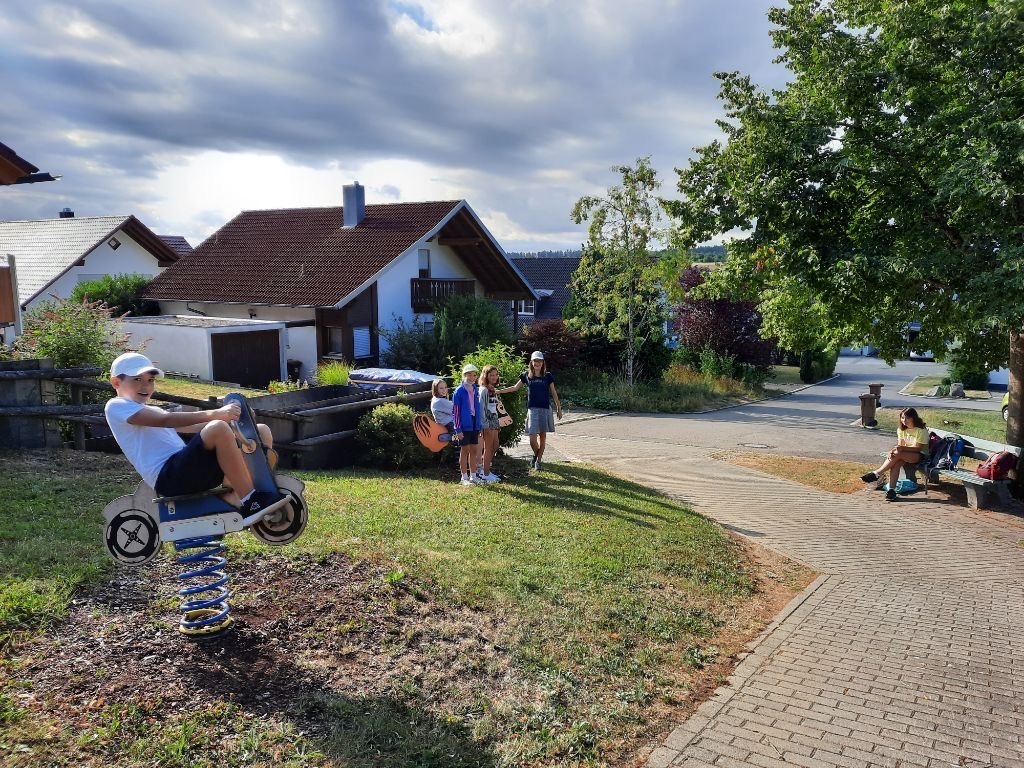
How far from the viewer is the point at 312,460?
10.9 meters

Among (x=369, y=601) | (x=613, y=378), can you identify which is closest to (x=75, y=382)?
(x=369, y=601)

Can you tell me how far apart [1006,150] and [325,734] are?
9.95 meters

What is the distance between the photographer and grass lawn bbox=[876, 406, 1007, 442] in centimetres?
1998

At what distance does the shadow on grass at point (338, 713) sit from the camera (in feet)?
13.1

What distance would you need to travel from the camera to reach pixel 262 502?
14.8 feet

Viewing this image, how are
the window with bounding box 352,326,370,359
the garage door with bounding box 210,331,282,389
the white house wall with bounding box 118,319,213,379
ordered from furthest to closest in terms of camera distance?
the window with bounding box 352,326,370,359
the garage door with bounding box 210,331,282,389
the white house wall with bounding box 118,319,213,379

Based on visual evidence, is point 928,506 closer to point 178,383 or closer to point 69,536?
point 69,536

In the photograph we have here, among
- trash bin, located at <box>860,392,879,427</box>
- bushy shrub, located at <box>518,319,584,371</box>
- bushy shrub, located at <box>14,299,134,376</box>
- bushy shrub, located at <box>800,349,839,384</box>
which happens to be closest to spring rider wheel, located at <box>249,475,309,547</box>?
bushy shrub, located at <box>14,299,134,376</box>

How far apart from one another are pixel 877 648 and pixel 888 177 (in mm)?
7104

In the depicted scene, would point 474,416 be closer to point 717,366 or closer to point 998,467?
point 998,467

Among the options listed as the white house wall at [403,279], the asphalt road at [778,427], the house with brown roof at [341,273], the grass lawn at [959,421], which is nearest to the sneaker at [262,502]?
the asphalt road at [778,427]

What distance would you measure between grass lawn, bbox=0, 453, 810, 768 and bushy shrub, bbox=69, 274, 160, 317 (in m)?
23.1

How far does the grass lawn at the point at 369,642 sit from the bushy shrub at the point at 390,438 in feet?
9.17

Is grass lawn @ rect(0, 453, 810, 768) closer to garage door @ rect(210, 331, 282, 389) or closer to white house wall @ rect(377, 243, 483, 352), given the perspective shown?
garage door @ rect(210, 331, 282, 389)
